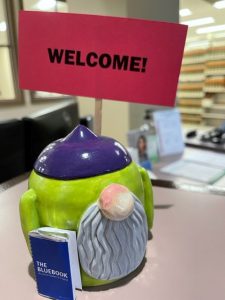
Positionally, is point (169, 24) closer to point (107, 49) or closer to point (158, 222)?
point (107, 49)

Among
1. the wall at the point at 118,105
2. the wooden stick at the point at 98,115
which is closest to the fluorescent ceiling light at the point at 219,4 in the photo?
the wall at the point at 118,105

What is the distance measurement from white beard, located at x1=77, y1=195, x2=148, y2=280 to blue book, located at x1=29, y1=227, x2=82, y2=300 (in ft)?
0.05

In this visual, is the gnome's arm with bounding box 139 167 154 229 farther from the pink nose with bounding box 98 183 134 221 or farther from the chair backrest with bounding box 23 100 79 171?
the chair backrest with bounding box 23 100 79 171

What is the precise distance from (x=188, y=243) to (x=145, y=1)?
53.6 inches

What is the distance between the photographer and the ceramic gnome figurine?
0.34 meters

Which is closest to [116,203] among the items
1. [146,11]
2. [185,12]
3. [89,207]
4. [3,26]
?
[89,207]

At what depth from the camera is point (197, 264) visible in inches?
16.1

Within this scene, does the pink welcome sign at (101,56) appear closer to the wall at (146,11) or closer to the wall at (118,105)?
the wall at (146,11)

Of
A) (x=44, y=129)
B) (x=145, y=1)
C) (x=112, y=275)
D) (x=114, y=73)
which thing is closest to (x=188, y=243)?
(x=112, y=275)

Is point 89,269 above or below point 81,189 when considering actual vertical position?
below

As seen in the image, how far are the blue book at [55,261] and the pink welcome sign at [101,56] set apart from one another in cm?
24

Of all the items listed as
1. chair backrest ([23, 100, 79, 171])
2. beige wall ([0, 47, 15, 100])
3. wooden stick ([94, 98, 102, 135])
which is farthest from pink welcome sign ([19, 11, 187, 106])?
beige wall ([0, 47, 15, 100])

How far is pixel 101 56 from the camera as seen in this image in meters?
0.45

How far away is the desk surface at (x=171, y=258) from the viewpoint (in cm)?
36
